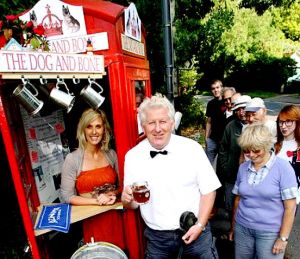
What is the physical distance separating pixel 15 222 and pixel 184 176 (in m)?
2.98

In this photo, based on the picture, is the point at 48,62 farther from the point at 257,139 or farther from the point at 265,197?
the point at 265,197

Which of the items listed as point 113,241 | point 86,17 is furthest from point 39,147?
point 86,17

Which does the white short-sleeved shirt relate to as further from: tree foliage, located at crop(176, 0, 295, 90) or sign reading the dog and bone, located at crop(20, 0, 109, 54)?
tree foliage, located at crop(176, 0, 295, 90)

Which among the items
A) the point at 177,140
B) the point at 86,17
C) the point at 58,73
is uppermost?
the point at 86,17

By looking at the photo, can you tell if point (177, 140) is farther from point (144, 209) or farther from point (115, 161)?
point (115, 161)

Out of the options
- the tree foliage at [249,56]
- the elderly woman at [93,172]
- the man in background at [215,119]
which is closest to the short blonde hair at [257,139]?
the elderly woman at [93,172]

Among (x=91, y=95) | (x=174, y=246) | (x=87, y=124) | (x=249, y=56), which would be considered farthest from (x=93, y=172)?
(x=249, y=56)

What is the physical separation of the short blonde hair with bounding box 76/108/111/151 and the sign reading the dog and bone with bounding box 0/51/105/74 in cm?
47

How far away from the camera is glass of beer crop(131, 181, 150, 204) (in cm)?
235

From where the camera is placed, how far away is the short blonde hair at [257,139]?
260cm

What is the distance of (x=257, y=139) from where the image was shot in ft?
8.54

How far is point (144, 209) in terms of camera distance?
263 centimetres

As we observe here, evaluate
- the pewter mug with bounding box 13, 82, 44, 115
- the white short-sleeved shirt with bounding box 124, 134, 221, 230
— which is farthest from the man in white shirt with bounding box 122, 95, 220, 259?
the pewter mug with bounding box 13, 82, 44, 115

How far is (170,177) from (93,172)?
92cm
